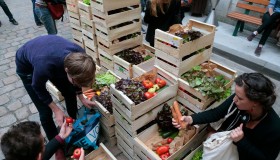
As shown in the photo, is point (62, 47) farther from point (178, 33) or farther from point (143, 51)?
point (143, 51)

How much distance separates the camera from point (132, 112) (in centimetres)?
277

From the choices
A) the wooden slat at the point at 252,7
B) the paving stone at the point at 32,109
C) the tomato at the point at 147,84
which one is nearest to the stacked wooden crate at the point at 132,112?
the tomato at the point at 147,84

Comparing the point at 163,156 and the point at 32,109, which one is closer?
the point at 163,156

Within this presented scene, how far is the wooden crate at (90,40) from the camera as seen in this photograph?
4.71 m

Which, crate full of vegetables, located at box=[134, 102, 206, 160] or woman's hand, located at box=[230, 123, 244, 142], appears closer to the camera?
woman's hand, located at box=[230, 123, 244, 142]

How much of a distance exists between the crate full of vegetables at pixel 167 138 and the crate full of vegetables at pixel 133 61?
1.06m

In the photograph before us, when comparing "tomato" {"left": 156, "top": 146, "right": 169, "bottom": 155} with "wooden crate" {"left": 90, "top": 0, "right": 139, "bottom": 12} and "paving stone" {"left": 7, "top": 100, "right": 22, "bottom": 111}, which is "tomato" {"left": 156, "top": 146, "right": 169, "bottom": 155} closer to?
"wooden crate" {"left": 90, "top": 0, "right": 139, "bottom": 12}

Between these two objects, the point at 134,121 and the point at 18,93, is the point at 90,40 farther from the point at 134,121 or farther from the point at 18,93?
the point at 134,121

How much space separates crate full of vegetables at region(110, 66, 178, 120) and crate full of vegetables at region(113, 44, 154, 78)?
53 centimetres

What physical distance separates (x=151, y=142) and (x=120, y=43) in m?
2.06

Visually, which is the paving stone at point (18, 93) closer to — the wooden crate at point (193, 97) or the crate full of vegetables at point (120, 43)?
the crate full of vegetables at point (120, 43)

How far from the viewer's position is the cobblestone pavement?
159 inches

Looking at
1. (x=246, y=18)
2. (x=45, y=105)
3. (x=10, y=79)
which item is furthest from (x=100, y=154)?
(x=246, y=18)

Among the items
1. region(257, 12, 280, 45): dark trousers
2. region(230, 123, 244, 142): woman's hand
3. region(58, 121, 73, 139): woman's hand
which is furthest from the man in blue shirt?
region(257, 12, 280, 45): dark trousers
